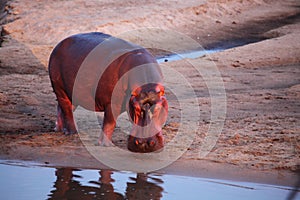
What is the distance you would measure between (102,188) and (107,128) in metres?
1.24

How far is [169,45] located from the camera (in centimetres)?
1508

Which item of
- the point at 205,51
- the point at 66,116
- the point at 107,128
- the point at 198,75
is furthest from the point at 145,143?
the point at 205,51

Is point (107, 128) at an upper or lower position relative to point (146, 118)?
lower

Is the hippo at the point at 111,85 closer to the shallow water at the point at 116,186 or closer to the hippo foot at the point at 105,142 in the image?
the hippo foot at the point at 105,142

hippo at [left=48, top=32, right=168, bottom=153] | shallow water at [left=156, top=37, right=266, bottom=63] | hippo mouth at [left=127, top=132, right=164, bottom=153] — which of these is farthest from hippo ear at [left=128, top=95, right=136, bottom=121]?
shallow water at [left=156, top=37, right=266, bottom=63]

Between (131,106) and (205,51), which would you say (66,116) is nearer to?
(131,106)

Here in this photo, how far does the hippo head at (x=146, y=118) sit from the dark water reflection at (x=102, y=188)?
0.29 m

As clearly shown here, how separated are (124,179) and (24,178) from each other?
2.96 ft

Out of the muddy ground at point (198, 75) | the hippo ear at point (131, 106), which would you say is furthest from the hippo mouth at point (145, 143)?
the muddy ground at point (198, 75)

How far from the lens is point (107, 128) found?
682cm

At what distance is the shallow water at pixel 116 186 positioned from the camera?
217 inches

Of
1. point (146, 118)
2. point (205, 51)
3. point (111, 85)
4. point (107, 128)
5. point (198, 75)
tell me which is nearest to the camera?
point (146, 118)

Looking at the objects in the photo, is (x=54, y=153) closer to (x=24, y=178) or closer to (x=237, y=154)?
(x=24, y=178)

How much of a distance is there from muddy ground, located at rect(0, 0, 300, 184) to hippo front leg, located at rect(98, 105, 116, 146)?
8.6 inches
